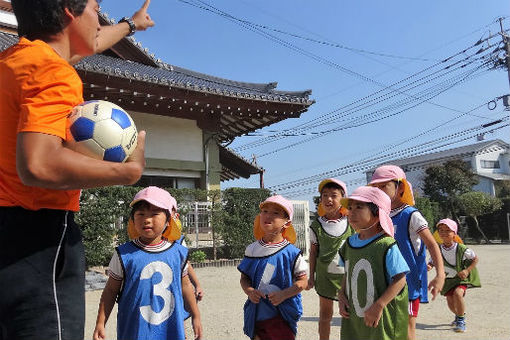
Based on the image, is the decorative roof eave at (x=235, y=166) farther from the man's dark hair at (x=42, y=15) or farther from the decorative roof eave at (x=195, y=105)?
the man's dark hair at (x=42, y=15)

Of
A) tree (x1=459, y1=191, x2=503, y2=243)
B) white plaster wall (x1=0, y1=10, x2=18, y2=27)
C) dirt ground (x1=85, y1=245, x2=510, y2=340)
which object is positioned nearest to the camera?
dirt ground (x1=85, y1=245, x2=510, y2=340)

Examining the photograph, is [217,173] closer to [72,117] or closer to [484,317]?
[484,317]

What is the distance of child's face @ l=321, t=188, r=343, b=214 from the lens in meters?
4.45

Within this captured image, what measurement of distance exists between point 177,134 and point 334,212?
923cm

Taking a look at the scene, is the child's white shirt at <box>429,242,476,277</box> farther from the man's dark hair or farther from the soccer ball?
the man's dark hair

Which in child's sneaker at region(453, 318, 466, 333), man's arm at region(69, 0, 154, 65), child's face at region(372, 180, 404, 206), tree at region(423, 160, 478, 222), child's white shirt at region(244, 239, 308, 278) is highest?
tree at region(423, 160, 478, 222)

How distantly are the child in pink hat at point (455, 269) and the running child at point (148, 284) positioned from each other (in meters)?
3.64

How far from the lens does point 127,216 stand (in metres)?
10.1

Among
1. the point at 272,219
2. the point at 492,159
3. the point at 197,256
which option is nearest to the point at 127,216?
the point at 197,256

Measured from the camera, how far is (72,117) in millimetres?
1546

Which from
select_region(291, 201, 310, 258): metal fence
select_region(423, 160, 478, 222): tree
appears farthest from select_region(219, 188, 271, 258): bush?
select_region(423, 160, 478, 222): tree

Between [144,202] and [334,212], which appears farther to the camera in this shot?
[334,212]

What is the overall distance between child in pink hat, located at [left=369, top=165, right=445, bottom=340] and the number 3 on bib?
6.28 feet

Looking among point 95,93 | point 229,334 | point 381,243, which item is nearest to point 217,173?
point 95,93
